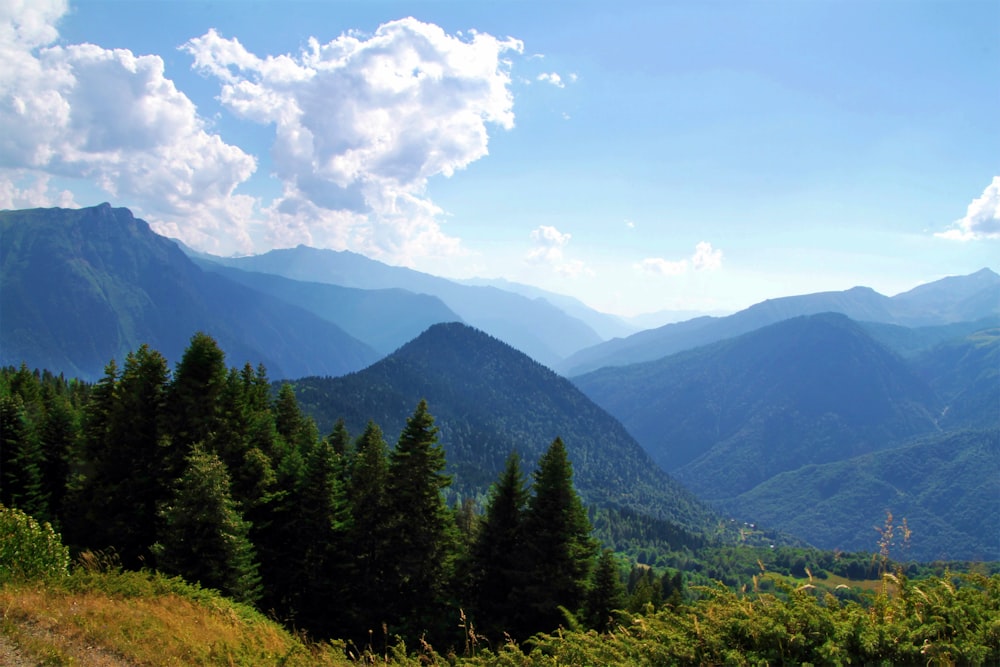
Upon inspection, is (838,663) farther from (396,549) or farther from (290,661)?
(396,549)

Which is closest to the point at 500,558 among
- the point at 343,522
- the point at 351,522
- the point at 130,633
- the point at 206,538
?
the point at 351,522

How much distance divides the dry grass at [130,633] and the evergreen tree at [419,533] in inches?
496

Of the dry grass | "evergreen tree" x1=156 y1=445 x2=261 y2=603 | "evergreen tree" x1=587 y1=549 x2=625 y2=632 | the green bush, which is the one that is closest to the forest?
"evergreen tree" x1=587 y1=549 x2=625 y2=632

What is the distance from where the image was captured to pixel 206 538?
66.7ft

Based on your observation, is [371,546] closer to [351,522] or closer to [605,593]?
[351,522]

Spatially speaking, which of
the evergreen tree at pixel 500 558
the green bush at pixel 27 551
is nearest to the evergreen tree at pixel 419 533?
the evergreen tree at pixel 500 558

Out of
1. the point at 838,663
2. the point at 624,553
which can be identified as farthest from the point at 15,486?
the point at 624,553

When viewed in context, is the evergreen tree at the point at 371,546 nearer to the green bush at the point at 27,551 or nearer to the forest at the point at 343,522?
the forest at the point at 343,522

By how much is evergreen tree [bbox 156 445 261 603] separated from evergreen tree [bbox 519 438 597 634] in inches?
487

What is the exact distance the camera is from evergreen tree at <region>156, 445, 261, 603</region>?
19.9 metres

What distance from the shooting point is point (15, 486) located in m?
30.6

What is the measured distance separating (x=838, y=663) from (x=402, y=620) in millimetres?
22481

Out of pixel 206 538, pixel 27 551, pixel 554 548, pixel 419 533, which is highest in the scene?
pixel 27 551

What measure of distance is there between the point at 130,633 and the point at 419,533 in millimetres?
15904
